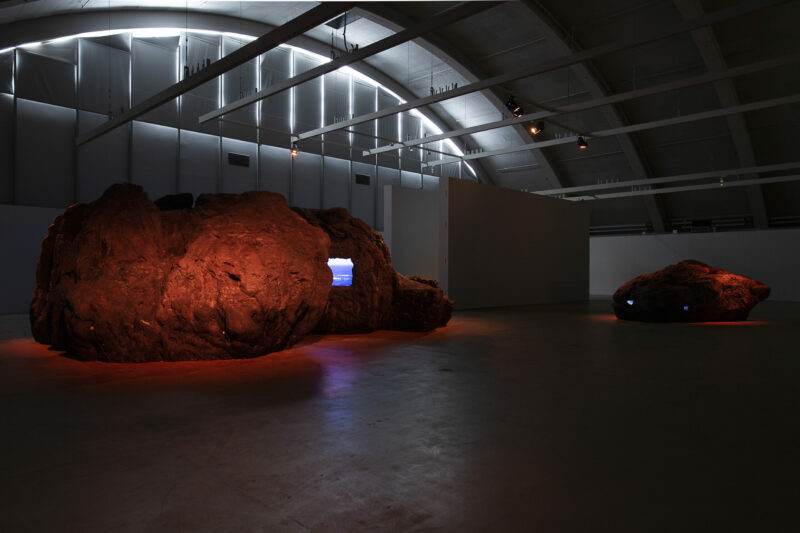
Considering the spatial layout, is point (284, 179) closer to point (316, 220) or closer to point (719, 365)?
point (316, 220)

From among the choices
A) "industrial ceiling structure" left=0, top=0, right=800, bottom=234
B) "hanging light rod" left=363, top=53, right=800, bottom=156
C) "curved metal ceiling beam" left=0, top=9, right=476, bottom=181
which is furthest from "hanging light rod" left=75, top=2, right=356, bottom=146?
"hanging light rod" left=363, top=53, right=800, bottom=156

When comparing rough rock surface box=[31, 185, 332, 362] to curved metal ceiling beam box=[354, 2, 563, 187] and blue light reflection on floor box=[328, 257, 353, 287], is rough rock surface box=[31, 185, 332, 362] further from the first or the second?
curved metal ceiling beam box=[354, 2, 563, 187]

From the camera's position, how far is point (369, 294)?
8086mm

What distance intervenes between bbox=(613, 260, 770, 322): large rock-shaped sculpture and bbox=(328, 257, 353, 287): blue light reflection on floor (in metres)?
5.50

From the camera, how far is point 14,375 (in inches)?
185

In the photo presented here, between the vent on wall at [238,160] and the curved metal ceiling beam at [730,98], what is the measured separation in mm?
12218

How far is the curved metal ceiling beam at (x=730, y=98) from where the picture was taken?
40.7ft

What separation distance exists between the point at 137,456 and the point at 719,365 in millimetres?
5324

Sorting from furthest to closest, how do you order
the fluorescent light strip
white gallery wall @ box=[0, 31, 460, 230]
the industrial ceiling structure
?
the fluorescent light strip
white gallery wall @ box=[0, 31, 460, 230]
the industrial ceiling structure

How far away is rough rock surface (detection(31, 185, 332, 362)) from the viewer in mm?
5492

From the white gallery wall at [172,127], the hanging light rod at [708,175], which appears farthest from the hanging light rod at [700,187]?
the white gallery wall at [172,127]

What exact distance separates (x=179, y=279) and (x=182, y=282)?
0.20 feet

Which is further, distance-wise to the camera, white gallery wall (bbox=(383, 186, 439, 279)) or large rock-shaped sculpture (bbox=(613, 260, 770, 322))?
white gallery wall (bbox=(383, 186, 439, 279))

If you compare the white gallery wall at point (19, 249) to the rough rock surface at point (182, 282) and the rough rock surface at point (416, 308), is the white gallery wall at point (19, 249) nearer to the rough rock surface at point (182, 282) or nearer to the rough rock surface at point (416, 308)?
the rough rock surface at point (182, 282)
